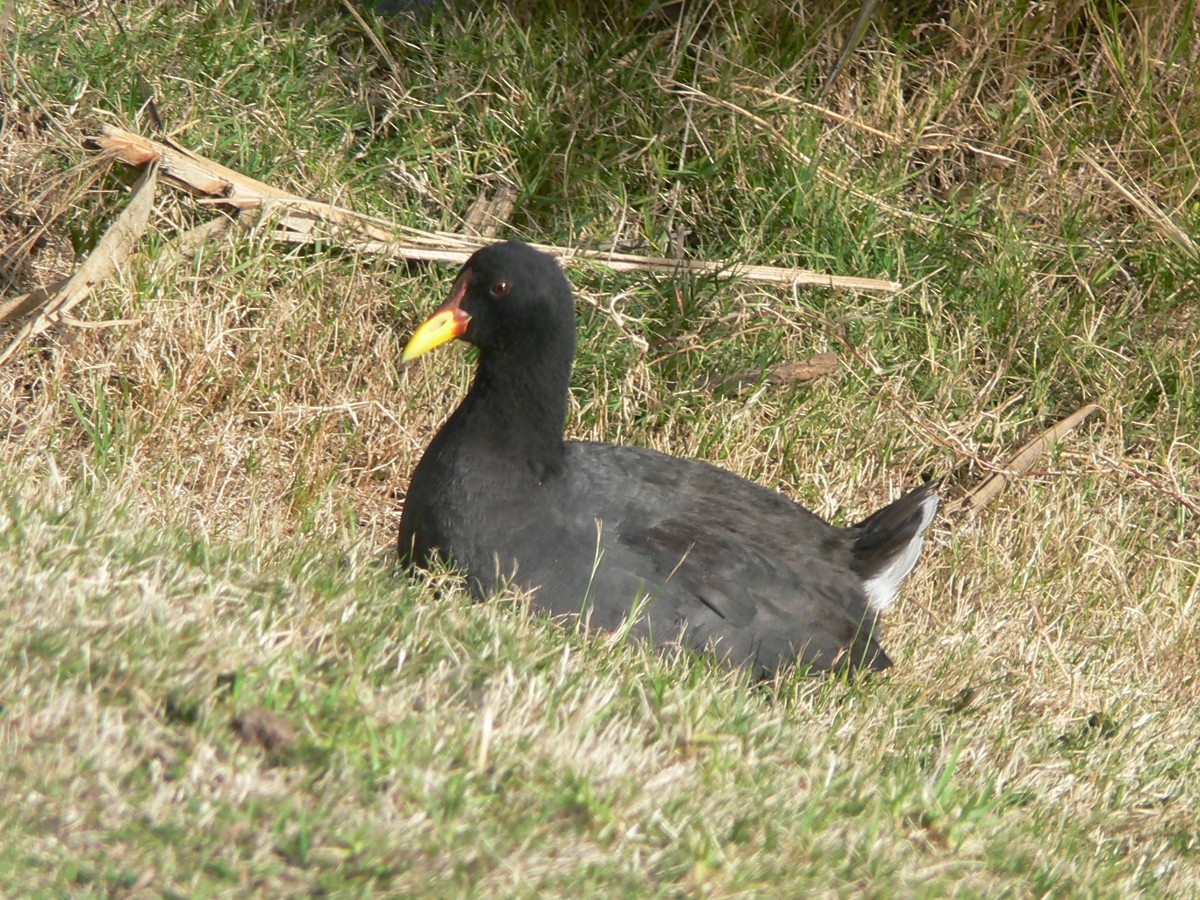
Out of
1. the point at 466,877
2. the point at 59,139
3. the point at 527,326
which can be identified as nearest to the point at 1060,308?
the point at 527,326

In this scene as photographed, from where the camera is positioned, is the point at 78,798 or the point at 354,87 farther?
the point at 354,87

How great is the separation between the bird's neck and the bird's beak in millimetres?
121

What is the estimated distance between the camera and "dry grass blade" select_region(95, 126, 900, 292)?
16.6 ft

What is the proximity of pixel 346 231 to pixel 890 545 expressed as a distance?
230 cm

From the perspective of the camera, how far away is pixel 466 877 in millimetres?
2260

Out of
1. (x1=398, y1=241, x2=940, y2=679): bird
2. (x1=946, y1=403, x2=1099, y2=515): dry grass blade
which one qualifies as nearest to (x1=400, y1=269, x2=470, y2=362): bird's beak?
(x1=398, y1=241, x2=940, y2=679): bird

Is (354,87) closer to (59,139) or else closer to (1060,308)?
(59,139)

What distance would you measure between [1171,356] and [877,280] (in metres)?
1.27

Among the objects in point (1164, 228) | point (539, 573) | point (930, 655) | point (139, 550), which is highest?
point (1164, 228)

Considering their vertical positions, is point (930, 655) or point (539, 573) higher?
point (539, 573)

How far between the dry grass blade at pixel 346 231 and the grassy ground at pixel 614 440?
89mm

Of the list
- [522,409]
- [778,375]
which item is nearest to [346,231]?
[522,409]

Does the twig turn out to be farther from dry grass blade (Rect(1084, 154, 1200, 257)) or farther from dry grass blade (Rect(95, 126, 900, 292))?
dry grass blade (Rect(1084, 154, 1200, 257))

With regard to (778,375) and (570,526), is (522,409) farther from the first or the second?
(778,375)
